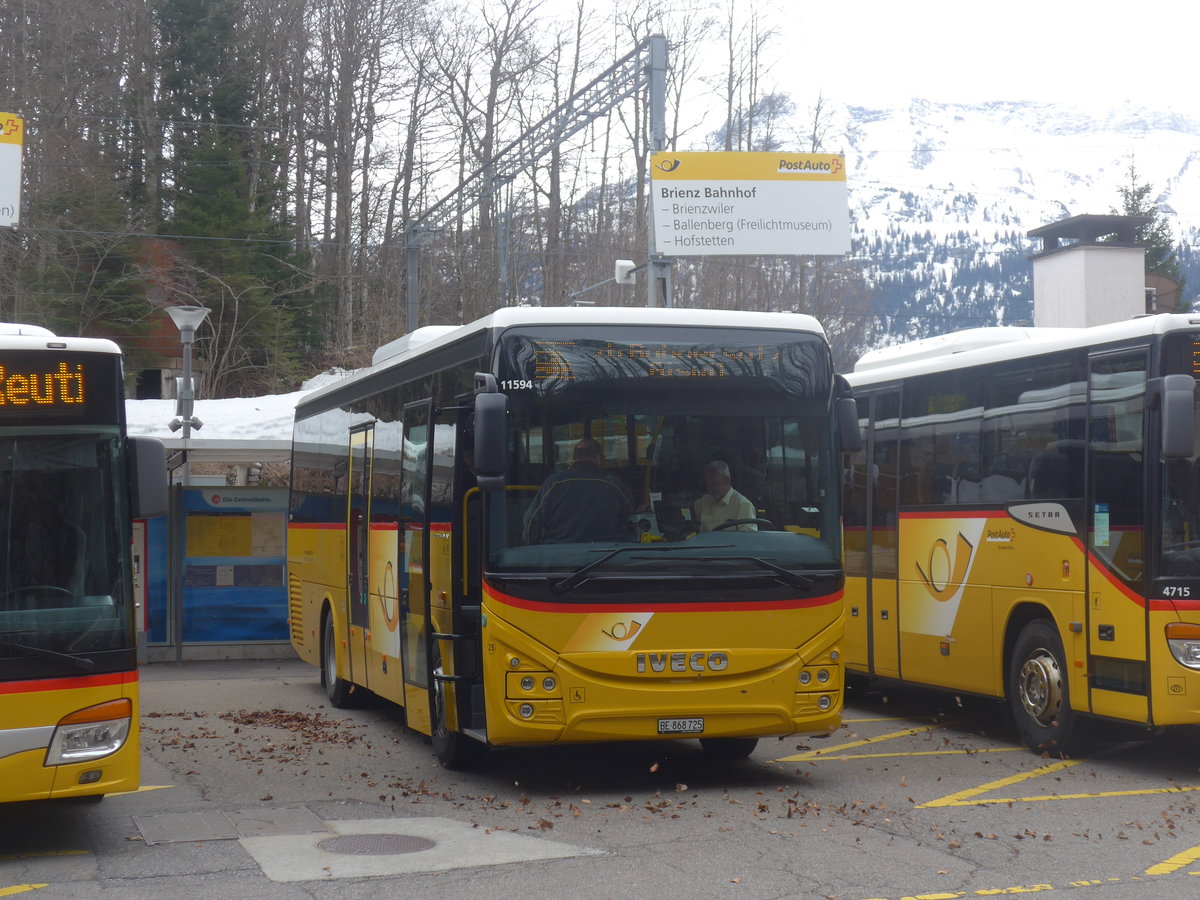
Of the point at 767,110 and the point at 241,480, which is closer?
the point at 241,480

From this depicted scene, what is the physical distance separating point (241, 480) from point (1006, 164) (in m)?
180

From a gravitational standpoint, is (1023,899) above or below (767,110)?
below

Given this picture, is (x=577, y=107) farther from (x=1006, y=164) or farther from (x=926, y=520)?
(x=1006, y=164)

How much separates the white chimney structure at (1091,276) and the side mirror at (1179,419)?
26369 millimetres

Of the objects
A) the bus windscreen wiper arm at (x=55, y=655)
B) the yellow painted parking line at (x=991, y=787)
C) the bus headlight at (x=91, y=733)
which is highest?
the bus windscreen wiper arm at (x=55, y=655)

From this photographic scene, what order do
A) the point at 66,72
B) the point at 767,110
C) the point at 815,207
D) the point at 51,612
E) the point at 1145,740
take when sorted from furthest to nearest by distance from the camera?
the point at 767,110 → the point at 66,72 → the point at 815,207 → the point at 1145,740 → the point at 51,612

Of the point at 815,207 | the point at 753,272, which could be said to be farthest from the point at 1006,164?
the point at 815,207

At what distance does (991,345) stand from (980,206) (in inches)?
5851

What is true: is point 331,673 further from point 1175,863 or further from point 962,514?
point 1175,863

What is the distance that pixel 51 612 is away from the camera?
24.0 ft

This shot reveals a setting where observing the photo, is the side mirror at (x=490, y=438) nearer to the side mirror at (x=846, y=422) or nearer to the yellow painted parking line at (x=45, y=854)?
the side mirror at (x=846, y=422)

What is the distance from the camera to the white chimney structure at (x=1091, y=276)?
115ft

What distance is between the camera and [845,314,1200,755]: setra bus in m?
9.41

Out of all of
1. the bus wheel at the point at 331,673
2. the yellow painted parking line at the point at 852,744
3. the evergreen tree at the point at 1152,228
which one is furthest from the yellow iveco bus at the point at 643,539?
the evergreen tree at the point at 1152,228
